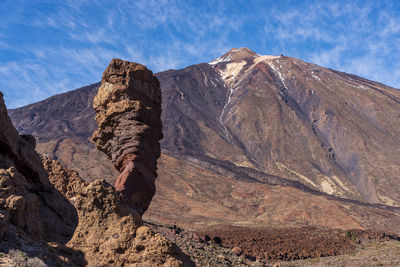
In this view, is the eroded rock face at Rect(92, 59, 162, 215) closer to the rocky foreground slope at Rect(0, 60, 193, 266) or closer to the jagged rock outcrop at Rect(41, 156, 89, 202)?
the rocky foreground slope at Rect(0, 60, 193, 266)

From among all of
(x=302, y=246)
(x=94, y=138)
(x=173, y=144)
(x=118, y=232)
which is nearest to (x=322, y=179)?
(x=173, y=144)

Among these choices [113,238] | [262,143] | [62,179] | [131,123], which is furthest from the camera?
[262,143]

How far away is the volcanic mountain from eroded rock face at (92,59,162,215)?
30542 millimetres

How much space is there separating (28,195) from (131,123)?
214 inches

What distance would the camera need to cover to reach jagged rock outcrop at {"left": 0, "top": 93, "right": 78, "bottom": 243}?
8.78 m

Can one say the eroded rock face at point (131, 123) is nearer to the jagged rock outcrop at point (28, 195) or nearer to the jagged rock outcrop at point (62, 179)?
the jagged rock outcrop at point (28, 195)

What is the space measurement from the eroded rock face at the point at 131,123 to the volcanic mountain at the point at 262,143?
30.5 metres

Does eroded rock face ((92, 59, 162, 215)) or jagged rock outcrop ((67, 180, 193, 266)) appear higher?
eroded rock face ((92, 59, 162, 215))

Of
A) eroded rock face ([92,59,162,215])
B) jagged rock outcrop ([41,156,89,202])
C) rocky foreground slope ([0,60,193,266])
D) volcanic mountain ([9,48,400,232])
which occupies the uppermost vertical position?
volcanic mountain ([9,48,400,232])

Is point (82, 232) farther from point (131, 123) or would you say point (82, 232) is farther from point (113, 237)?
point (131, 123)

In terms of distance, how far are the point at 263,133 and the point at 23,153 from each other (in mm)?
107646

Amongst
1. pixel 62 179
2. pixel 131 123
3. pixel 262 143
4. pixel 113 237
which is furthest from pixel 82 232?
pixel 262 143

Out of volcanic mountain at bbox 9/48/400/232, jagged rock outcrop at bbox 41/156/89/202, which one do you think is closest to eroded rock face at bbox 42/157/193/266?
jagged rock outcrop at bbox 41/156/89/202

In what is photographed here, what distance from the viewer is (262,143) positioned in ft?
373
